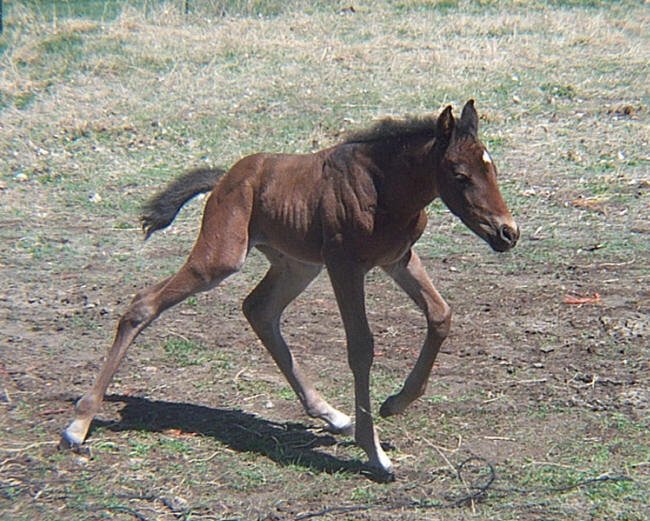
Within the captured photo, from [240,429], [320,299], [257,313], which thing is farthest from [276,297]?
[320,299]

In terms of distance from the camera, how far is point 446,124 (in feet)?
16.4

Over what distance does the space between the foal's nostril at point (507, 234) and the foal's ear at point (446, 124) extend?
48 cm

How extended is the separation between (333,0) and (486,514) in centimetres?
1386

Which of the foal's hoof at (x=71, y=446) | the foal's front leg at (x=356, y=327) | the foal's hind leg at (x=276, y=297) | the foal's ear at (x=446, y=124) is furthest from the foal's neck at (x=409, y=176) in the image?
the foal's hoof at (x=71, y=446)

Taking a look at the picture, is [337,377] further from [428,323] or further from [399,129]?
[399,129]

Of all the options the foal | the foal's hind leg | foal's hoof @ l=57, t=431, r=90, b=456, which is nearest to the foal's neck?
the foal

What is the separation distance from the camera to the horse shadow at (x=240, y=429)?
5.52 meters

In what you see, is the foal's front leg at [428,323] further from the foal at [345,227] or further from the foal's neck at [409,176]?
the foal's neck at [409,176]

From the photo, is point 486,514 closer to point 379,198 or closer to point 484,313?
point 379,198

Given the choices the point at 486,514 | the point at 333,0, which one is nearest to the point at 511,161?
the point at 486,514

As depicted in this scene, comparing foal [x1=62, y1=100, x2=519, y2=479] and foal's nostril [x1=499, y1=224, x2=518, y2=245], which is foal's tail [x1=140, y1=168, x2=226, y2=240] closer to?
foal [x1=62, y1=100, x2=519, y2=479]

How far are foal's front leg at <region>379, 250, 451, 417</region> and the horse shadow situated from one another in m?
0.38

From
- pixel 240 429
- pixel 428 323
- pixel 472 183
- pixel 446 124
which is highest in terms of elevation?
pixel 446 124

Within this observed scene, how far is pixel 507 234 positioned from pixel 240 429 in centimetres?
184
